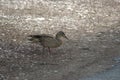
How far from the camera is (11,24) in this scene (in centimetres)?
1595

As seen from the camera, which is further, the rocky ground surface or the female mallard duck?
the female mallard duck

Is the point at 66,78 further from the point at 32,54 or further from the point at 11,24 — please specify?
the point at 11,24

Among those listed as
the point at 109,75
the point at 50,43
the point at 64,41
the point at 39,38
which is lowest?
the point at 109,75

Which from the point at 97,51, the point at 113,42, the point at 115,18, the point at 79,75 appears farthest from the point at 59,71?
the point at 115,18

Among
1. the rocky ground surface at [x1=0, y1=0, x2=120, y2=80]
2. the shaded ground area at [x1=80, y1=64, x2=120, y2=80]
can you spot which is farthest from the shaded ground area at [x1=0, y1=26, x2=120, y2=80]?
the shaded ground area at [x1=80, y1=64, x2=120, y2=80]

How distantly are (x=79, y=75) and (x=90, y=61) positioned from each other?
1.30 meters

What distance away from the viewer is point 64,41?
46.4ft

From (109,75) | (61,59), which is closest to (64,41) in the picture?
(61,59)

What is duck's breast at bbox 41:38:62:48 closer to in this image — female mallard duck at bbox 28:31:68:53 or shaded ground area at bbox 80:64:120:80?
female mallard duck at bbox 28:31:68:53

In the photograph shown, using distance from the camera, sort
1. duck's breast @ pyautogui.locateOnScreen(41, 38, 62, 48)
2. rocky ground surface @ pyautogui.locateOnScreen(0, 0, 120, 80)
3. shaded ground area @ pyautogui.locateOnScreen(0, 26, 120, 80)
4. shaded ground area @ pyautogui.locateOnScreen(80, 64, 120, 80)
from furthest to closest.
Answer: duck's breast @ pyautogui.locateOnScreen(41, 38, 62, 48), rocky ground surface @ pyautogui.locateOnScreen(0, 0, 120, 80), shaded ground area @ pyautogui.locateOnScreen(0, 26, 120, 80), shaded ground area @ pyautogui.locateOnScreen(80, 64, 120, 80)

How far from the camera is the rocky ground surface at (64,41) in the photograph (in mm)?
11422

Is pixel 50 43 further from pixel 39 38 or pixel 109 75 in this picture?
pixel 109 75

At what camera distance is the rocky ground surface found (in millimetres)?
11422

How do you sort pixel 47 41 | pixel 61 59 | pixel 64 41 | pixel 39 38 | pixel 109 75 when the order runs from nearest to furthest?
pixel 109 75
pixel 61 59
pixel 47 41
pixel 39 38
pixel 64 41
